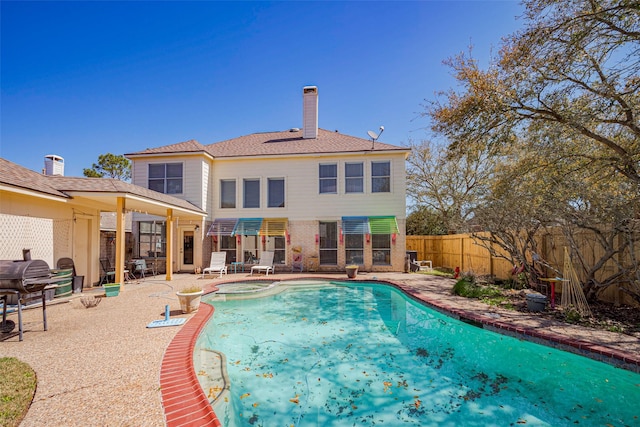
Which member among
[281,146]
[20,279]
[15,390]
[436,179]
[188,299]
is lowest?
[15,390]

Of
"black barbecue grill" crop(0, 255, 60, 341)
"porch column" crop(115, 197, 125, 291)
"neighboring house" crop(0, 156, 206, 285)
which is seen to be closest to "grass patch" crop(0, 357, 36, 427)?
"black barbecue grill" crop(0, 255, 60, 341)

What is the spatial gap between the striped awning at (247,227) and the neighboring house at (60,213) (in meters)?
4.23

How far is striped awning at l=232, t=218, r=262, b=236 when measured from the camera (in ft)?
60.4

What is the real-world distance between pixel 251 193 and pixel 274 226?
292 centimetres

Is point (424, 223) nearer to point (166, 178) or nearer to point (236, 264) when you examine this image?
point (236, 264)

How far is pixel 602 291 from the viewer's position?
946 centimetres

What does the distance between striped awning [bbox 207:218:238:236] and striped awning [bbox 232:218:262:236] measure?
32cm

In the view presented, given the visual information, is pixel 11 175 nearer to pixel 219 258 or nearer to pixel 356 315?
pixel 219 258

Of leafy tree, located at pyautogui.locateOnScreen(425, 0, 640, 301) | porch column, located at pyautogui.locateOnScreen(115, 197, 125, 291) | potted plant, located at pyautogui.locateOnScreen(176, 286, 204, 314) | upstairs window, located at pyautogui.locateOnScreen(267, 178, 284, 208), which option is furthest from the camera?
upstairs window, located at pyautogui.locateOnScreen(267, 178, 284, 208)

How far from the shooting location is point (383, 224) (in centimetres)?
1791

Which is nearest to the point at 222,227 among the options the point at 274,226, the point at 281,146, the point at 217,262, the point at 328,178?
the point at 217,262

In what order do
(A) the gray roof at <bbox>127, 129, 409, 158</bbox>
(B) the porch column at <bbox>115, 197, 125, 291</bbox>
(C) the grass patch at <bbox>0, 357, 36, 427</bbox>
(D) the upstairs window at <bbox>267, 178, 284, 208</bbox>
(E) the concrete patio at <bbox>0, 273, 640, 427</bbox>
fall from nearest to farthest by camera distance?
(C) the grass patch at <bbox>0, 357, 36, 427</bbox> < (E) the concrete patio at <bbox>0, 273, 640, 427</bbox> < (B) the porch column at <bbox>115, 197, 125, 291</bbox> < (A) the gray roof at <bbox>127, 129, 409, 158</bbox> < (D) the upstairs window at <bbox>267, 178, 284, 208</bbox>

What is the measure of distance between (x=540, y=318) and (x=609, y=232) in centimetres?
340

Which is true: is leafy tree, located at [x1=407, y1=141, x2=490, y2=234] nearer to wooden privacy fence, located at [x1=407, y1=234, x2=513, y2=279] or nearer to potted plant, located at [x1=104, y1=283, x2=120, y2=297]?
wooden privacy fence, located at [x1=407, y1=234, x2=513, y2=279]
